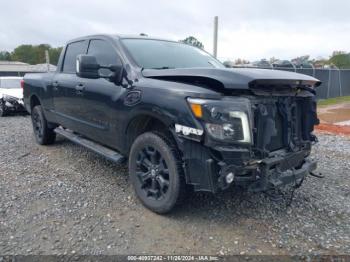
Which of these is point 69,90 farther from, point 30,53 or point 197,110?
point 30,53

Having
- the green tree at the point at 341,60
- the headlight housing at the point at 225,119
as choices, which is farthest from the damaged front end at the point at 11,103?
the green tree at the point at 341,60

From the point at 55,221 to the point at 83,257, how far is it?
757 mm

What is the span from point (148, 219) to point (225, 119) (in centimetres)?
133

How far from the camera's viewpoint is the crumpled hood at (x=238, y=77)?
3.04 metres

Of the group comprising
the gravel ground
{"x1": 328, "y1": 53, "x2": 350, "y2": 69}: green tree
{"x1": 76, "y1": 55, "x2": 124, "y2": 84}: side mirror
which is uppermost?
{"x1": 328, "y1": 53, "x2": 350, "y2": 69}: green tree

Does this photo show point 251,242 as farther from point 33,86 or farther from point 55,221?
point 33,86

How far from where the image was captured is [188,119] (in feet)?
10.1

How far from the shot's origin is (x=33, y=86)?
6.52m

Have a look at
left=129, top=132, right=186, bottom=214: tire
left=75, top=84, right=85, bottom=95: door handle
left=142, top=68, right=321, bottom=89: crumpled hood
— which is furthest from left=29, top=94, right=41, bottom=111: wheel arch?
left=142, top=68, right=321, bottom=89: crumpled hood

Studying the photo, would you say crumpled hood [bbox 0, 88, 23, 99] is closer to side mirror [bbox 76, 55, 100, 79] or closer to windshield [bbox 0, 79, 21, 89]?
windshield [bbox 0, 79, 21, 89]

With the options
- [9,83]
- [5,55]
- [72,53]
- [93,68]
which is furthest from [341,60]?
[5,55]

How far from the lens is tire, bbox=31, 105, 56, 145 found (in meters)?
6.42

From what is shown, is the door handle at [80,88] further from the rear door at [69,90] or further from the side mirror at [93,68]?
the side mirror at [93,68]

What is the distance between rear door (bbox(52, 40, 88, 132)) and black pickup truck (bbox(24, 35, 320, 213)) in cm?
10
